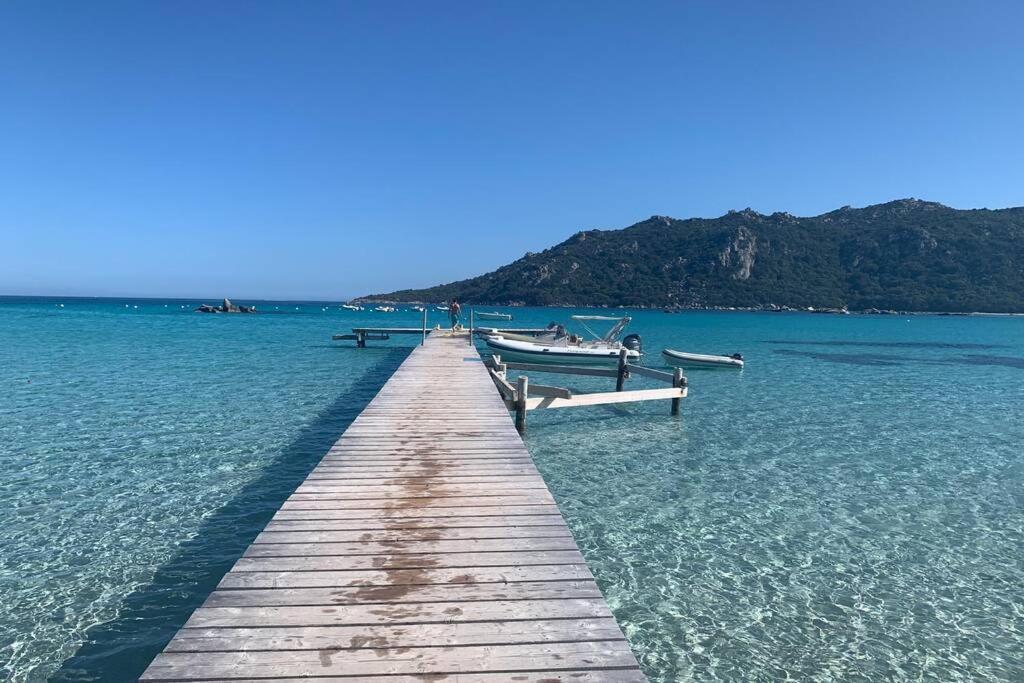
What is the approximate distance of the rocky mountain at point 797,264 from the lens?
13112 centimetres

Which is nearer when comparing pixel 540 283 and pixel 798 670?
pixel 798 670

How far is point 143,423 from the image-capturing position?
1545cm

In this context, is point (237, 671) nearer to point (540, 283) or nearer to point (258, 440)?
point (258, 440)

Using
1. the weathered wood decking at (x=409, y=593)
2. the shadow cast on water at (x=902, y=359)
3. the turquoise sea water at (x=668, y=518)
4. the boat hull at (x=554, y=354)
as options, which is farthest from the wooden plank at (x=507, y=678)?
the shadow cast on water at (x=902, y=359)

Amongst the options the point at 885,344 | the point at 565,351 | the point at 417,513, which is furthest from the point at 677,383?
the point at 885,344

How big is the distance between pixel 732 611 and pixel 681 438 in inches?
351

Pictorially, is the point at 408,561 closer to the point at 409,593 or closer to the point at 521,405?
the point at 409,593

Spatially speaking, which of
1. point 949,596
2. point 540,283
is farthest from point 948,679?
point 540,283

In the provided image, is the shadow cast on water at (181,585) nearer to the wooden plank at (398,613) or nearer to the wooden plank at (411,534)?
the wooden plank at (411,534)

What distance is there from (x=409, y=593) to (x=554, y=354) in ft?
78.2

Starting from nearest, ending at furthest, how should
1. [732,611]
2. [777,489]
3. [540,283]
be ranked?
1. [732,611]
2. [777,489]
3. [540,283]

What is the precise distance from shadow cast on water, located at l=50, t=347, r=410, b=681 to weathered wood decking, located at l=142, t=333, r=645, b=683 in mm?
1564

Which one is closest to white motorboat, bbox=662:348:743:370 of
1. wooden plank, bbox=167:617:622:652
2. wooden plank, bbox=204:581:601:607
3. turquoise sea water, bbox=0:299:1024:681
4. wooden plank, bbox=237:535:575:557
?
turquoise sea water, bbox=0:299:1024:681

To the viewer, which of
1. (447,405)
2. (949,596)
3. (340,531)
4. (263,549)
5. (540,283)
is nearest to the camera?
(263,549)
